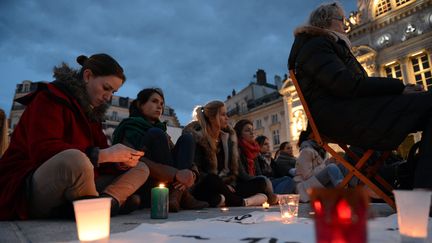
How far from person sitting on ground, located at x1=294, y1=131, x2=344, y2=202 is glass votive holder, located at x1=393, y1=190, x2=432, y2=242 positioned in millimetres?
2895

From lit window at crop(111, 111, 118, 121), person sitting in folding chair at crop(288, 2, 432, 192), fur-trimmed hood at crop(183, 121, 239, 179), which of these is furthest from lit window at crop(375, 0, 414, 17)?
lit window at crop(111, 111, 118, 121)

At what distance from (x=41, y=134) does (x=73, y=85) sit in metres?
0.47

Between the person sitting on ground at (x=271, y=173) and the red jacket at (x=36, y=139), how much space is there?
12.1 feet

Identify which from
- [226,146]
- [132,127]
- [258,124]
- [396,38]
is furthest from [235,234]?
[258,124]

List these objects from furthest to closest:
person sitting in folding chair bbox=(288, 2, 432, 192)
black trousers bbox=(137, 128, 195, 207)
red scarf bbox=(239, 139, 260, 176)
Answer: red scarf bbox=(239, 139, 260, 176) → black trousers bbox=(137, 128, 195, 207) → person sitting in folding chair bbox=(288, 2, 432, 192)

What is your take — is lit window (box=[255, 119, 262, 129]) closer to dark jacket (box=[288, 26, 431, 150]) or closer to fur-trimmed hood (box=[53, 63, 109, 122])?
dark jacket (box=[288, 26, 431, 150])

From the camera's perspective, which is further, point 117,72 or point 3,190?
point 117,72

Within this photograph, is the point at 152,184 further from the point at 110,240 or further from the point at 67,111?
the point at 110,240

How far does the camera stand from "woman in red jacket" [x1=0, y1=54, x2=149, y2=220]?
1805 millimetres

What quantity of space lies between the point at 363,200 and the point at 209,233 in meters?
0.98

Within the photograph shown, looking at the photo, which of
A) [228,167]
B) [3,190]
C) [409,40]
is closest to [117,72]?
[3,190]

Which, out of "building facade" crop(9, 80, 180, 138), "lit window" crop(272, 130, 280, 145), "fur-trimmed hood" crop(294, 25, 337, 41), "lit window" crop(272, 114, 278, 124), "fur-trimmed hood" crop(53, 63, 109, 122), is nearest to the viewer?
"fur-trimmed hood" crop(53, 63, 109, 122)

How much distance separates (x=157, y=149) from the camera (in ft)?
10.1

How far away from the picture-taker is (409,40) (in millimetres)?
17750
